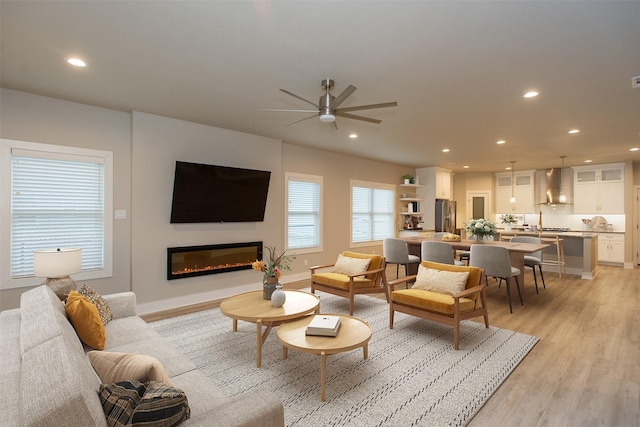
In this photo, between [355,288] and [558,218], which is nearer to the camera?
[355,288]

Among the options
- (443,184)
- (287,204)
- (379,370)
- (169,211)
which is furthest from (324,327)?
(443,184)

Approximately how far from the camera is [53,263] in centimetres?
292

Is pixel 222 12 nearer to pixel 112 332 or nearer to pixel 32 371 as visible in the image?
pixel 32 371

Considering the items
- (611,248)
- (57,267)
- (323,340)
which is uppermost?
(57,267)

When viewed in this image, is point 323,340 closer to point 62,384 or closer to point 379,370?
point 379,370

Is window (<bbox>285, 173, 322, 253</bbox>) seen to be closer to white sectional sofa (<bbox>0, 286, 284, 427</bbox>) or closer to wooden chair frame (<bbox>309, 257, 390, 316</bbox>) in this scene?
wooden chair frame (<bbox>309, 257, 390, 316</bbox>)

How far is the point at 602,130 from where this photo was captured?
4.80 meters

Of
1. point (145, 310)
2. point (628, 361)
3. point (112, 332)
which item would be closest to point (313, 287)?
point (145, 310)

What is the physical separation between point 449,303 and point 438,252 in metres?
1.80

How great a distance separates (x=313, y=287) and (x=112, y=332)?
2.57 m

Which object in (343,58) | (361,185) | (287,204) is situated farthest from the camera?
(361,185)

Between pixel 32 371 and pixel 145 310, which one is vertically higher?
pixel 32 371

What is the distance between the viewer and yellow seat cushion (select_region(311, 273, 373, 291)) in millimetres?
4230

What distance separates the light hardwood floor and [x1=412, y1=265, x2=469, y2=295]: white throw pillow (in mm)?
865
